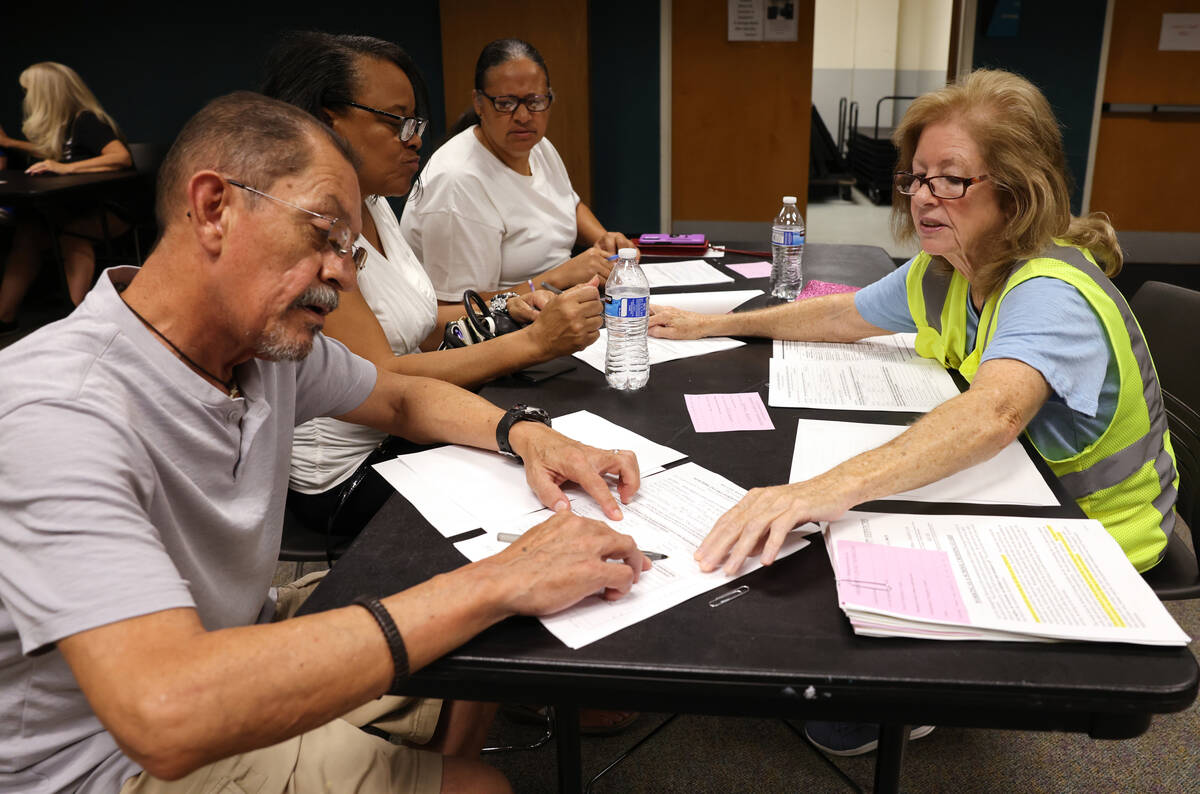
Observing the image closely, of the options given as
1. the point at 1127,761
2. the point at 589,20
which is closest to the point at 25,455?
the point at 1127,761

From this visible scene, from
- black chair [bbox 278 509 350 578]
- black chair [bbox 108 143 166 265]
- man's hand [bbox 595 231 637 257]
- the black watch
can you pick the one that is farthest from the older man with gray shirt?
black chair [bbox 108 143 166 265]

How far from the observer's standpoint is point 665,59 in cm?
570

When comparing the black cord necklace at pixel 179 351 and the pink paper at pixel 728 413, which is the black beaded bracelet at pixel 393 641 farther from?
the pink paper at pixel 728 413

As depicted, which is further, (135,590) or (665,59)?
(665,59)

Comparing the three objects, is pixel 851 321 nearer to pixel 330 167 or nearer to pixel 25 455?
pixel 330 167

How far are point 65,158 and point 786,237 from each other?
509 cm

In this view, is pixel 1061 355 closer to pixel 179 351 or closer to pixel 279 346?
pixel 279 346

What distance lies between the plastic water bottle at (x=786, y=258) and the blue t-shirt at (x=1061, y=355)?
40.1 inches

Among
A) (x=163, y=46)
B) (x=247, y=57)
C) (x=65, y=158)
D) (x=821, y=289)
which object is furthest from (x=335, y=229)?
(x=163, y=46)

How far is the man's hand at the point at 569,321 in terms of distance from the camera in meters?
1.76

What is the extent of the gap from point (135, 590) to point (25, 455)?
0.58ft

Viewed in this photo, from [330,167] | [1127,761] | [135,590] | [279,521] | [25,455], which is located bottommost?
[1127,761]

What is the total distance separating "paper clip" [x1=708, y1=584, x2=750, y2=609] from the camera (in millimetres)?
1013

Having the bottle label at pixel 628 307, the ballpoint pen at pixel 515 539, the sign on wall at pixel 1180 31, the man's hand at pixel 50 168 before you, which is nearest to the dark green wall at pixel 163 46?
the man's hand at pixel 50 168
